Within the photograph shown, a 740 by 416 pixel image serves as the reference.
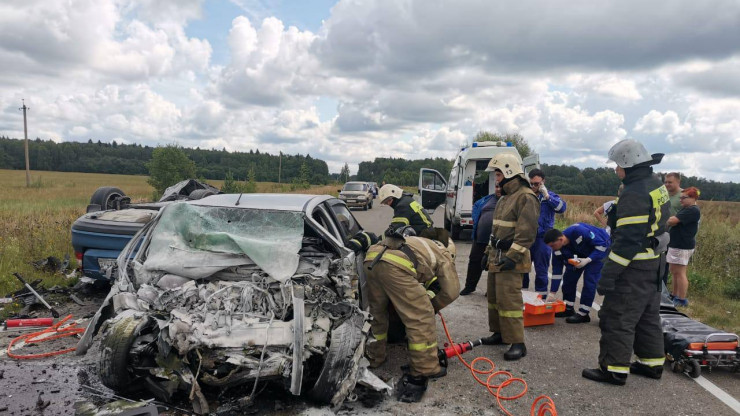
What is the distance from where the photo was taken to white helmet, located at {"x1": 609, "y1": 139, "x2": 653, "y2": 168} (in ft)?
12.4

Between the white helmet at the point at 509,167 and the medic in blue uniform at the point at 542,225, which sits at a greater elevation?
the white helmet at the point at 509,167

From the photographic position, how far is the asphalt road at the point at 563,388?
11.1 feet

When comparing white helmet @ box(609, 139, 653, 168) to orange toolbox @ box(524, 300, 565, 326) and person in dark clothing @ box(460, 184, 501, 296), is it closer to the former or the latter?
orange toolbox @ box(524, 300, 565, 326)

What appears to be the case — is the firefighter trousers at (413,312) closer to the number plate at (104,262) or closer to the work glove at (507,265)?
the work glove at (507,265)

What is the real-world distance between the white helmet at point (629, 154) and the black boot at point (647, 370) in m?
1.80

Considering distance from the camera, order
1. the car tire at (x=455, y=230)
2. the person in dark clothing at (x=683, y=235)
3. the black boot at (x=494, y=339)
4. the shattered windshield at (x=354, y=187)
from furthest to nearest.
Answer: the shattered windshield at (x=354, y=187), the car tire at (x=455, y=230), the person in dark clothing at (x=683, y=235), the black boot at (x=494, y=339)

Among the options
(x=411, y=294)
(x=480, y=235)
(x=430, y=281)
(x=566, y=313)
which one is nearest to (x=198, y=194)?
(x=480, y=235)

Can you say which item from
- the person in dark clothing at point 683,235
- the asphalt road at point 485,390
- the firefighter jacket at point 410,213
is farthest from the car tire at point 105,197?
the person in dark clothing at point 683,235

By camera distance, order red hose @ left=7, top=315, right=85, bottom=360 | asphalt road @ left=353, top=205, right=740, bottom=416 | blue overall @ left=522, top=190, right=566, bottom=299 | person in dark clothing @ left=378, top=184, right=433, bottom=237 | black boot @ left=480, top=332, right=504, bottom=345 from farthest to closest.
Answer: blue overall @ left=522, top=190, right=566, bottom=299, person in dark clothing @ left=378, top=184, right=433, bottom=237, black boot @ left=480, top=332, right=504, bottom=345, red hose @ left=7, top=315, right=85, bottom=360, asphalt road @ left=353, top=205, right=740, bottom=416

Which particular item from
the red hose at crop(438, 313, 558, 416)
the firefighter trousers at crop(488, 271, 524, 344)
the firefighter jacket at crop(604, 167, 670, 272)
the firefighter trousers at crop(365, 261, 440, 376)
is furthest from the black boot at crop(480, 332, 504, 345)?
the firefighter jacket at crop(604, 167, 670, 272)

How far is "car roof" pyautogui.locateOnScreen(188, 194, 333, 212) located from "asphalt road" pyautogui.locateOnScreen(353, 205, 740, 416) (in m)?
1.67

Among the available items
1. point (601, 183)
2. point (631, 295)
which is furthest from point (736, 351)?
point (601, 183)

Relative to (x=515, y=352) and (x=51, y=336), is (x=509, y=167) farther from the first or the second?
(x=51, y=336)

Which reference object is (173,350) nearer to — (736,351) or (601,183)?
(736,351)
